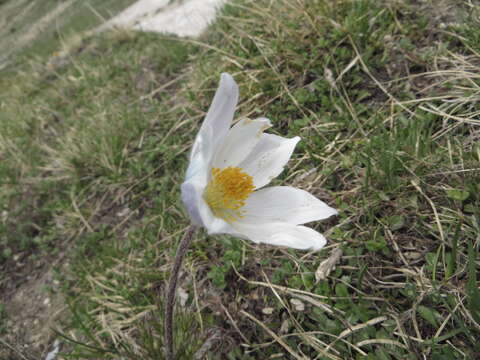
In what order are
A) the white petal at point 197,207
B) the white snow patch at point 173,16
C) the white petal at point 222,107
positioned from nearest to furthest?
1. the white petal at point 197,207
2. the white petal at point 222,107
3. the white snow patch at point 173,16

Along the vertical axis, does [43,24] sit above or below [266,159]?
above

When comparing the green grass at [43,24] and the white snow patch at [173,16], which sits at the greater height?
the green grass at [43,24]

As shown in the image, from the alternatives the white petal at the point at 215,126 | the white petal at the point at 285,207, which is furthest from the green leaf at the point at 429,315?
the white petal at the point at 215,126

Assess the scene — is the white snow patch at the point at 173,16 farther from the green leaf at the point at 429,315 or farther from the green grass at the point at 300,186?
the green leaf at the point at 429,315

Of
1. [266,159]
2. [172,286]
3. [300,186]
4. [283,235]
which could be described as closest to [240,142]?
[266,159]

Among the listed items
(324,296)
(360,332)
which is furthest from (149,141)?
(360,332)

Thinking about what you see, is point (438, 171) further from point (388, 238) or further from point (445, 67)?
point (445, 67)

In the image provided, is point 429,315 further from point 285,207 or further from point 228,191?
point 228,191
